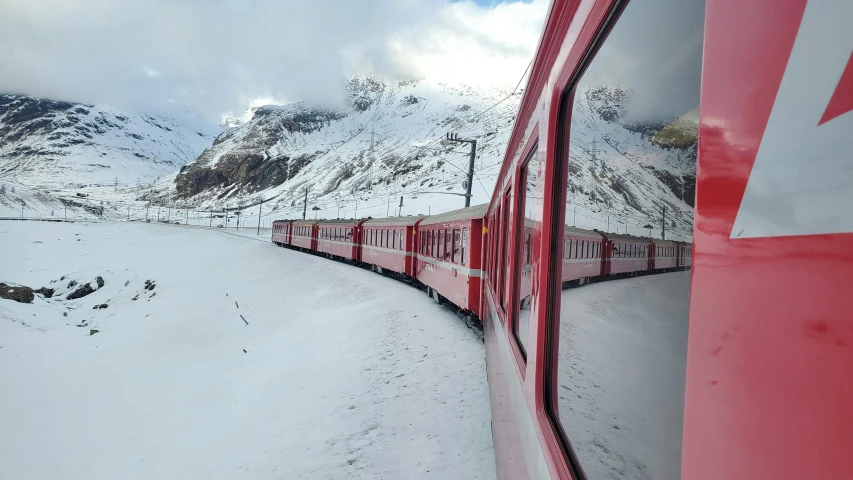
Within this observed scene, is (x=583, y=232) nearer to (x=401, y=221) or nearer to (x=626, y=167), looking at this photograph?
(x=626, y=167)

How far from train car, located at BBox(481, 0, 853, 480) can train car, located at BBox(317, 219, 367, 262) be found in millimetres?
21137

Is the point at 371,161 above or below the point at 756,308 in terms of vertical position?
above

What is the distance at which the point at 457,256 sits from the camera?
9969mm

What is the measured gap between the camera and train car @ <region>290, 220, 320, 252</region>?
3123 cm

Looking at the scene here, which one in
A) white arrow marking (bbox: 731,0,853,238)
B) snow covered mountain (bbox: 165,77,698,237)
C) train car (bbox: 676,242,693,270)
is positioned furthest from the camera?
snow covered mountain (bbox: 165,77,698,237)

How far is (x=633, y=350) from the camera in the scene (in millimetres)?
1232

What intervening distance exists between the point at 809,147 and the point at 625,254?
0.90 metres

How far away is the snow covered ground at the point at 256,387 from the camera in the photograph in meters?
6.19

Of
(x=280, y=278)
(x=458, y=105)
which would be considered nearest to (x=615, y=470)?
(x=280, y=278)

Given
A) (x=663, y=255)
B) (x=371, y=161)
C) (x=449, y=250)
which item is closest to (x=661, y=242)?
(x=663, y=255)

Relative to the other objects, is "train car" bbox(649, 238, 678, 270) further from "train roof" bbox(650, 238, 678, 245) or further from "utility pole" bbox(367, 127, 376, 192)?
"utility pole" bbox(367, 127, 376, 192)

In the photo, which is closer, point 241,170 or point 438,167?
point 438,167

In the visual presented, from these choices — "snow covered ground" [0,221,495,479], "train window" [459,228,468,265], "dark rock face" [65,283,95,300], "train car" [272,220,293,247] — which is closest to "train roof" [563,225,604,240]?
"snow covered ground" [0,221,495,479]

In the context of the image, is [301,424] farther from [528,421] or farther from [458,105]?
[458,105]
